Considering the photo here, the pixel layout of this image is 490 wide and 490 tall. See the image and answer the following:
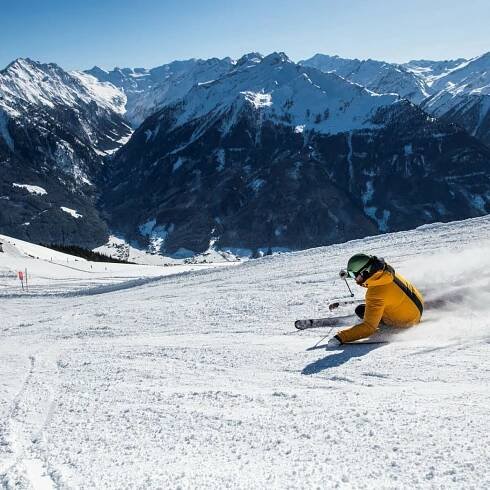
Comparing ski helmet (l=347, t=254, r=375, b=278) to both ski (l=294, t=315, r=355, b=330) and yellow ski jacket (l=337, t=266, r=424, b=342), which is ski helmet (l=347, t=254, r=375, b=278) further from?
ski (l=294, t=315, r=355, b=330)

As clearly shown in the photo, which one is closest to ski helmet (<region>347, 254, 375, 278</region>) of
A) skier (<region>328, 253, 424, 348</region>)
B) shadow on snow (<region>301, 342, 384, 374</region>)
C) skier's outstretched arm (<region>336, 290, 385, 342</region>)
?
skier (<region>328, 253, 424, 348</region>)

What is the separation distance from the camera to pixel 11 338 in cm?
1448

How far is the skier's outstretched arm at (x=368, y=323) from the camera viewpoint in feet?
28.8

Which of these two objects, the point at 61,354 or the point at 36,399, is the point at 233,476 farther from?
the point at 61,354

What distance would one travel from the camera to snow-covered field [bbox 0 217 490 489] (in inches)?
200

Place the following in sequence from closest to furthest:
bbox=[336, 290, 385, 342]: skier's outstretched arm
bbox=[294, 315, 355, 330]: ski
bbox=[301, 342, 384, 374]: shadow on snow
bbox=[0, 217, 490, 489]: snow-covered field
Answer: bbox=[0, 217, 490, 489]: snow-covered field → bbox=[301, 342, 384, 374]: shadow on snow → bbox=[336, 290, 385, 342]: skier's outstretched arm → bbox=[294, 315, 355, 330]: ski

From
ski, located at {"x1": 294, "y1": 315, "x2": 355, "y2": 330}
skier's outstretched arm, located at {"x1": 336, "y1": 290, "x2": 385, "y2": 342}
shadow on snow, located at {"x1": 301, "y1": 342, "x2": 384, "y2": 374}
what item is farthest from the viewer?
ski, located at {"x1": 294, "y1": 315, "x2": 355, "y2": 330}

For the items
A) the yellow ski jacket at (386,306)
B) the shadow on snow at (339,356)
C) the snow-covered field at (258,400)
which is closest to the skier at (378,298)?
the yellow ski jacket at (386,306)

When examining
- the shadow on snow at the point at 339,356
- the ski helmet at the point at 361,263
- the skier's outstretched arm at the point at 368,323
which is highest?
the ski helmet at the point at 361,263

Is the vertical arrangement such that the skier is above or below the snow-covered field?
above

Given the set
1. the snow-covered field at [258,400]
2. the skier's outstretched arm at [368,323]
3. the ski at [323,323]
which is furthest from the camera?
the ski at [323,323]

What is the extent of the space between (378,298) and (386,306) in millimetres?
374

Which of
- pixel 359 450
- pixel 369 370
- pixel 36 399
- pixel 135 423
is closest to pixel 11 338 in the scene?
pixel 36 399

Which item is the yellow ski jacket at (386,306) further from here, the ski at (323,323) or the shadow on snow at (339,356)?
the ski at (323,323)
